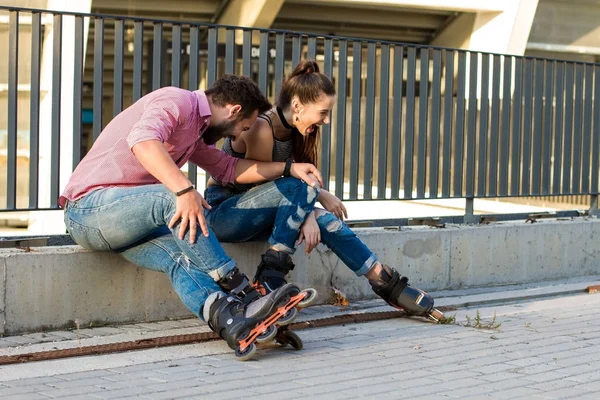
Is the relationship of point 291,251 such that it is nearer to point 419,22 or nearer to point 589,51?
point 419,22

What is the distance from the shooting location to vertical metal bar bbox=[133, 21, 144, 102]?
623 cm

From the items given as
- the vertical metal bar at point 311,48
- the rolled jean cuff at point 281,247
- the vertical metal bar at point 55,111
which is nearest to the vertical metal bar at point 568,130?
the vertical metal bar at point 311,48

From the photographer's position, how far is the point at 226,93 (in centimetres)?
531

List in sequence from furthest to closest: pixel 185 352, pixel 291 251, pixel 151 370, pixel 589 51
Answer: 1. pixel 589 51
2. pixel 291 251
3. pixel 185 352
4. pixel 151 370

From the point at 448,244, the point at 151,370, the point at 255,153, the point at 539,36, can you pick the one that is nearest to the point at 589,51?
the point at 539,36

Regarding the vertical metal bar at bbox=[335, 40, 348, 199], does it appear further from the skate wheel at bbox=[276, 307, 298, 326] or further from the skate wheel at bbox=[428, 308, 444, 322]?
the skate wheel at bbox=[276, 307, 298, 326]

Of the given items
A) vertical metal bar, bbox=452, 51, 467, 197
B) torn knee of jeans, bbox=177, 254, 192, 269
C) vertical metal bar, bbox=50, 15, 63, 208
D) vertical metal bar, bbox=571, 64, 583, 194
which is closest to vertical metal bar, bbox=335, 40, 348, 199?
vertical metal bar, bbox=452, 51, 467, 197

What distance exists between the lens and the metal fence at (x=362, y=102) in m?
6.00

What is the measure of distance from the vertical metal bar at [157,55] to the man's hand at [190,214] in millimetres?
1698

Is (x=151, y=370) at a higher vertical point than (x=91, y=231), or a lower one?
lower

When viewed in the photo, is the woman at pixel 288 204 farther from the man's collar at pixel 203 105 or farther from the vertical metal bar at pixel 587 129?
the vertical metal bar at pixel 587 129

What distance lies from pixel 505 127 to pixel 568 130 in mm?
805

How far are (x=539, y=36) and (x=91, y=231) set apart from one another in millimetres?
14090

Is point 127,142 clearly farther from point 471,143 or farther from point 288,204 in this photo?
point 471,143
